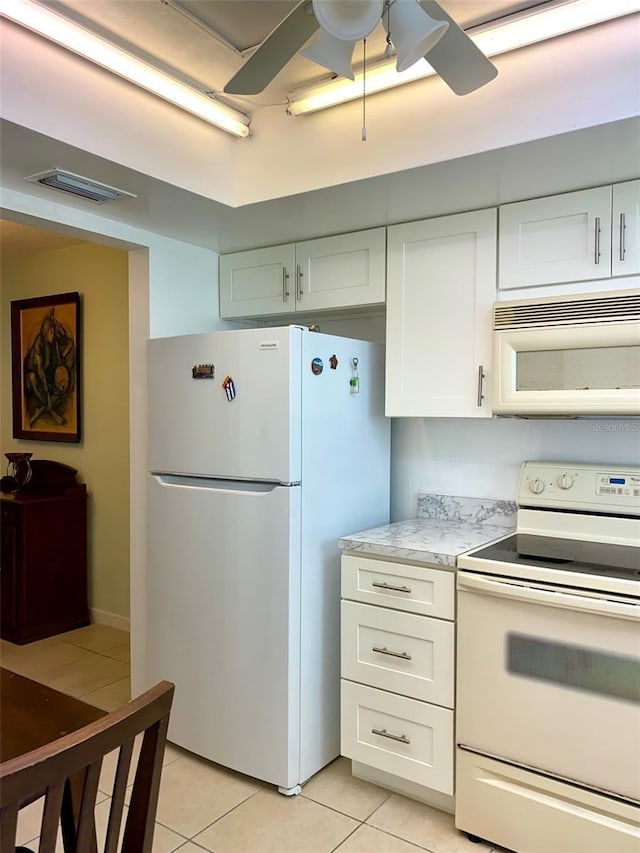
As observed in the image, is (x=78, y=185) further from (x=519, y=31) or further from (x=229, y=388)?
(x=519, y=31)

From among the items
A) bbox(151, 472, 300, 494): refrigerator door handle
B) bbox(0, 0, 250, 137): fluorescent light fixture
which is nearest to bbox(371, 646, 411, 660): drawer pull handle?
bbox(151, 472, 300, 494): refrigerator door handle

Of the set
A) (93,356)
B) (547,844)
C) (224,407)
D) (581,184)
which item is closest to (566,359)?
(581,184)

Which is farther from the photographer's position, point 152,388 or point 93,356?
point 93,356

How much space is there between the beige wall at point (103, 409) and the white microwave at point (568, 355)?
2.43 metres

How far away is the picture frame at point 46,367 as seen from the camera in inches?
163

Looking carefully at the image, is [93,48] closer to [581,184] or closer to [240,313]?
[240,313]

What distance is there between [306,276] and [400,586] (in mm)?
1430

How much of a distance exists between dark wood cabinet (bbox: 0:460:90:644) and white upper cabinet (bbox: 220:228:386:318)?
5.78ft

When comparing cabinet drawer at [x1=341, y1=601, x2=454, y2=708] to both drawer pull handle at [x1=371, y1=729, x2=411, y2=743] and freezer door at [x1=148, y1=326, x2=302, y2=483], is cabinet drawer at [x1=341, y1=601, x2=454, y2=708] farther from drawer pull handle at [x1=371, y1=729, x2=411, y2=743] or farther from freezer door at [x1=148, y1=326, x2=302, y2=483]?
freezer door at [x1=148, y1=326, x2=302, y2=483]

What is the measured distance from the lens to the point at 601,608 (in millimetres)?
1788

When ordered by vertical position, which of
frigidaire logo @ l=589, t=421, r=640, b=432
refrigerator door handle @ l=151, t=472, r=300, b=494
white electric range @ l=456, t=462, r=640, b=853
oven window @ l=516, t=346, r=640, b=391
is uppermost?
oven window @ l=516, t=346, r=640, b=391

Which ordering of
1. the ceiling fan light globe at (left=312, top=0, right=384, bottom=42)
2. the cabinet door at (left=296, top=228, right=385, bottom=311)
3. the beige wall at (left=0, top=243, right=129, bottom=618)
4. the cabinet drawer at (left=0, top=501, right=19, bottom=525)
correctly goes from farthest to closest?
the beige wall at (left=0, top=243, right=129, bottom=618)
the cabinet drawer at (left=0, top=501, right=19, bottom=525)
the cabinet door at (left=296, top=228, right=385, bottom=311)
the ceiling fan light globe at (left=312, top=0, right=384, bottom=42)

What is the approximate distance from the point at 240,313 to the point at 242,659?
5.18 ft

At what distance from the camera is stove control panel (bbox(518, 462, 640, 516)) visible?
2252 millimetres
